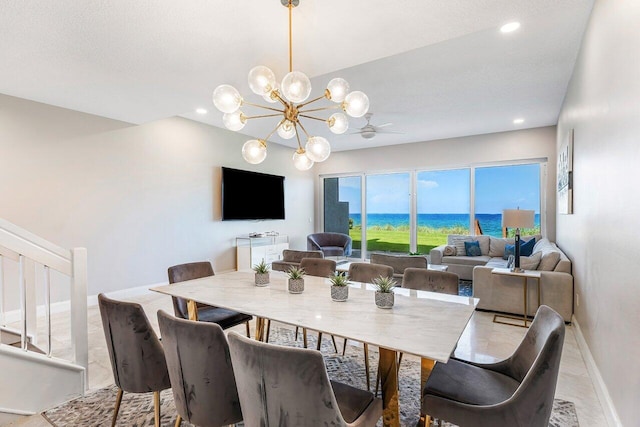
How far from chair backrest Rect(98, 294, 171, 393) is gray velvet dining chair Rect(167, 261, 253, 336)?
2.12 ft

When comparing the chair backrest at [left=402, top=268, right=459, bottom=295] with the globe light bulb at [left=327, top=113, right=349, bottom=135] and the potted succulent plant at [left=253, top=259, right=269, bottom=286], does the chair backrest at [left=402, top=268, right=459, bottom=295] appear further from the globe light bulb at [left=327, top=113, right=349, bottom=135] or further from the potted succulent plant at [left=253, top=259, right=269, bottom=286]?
the globe light bulb at [left=327, top=113, right=349, bottom=135]

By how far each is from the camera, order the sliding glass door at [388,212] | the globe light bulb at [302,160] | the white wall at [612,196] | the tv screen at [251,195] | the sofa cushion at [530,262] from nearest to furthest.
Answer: the white wall at [612,196] < the globe light bulb at [302,160] < the sofa cushion at [530,262] < the tv screen at [251,195] < the sliding glass door at [388,212]

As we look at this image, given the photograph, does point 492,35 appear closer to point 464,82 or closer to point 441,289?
point 464,82

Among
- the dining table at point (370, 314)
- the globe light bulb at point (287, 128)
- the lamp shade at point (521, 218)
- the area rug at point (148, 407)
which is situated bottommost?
the area rug at point (148, 407)

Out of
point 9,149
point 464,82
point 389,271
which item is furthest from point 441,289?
point 9,149

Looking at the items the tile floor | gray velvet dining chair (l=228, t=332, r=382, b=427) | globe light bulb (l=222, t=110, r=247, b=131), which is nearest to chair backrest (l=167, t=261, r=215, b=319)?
the tile floor

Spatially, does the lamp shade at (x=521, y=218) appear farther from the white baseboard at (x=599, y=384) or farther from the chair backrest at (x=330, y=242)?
the chair backrest at (x=330, y=242)

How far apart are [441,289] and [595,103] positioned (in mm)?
1884

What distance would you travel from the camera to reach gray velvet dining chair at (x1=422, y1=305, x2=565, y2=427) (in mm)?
1204

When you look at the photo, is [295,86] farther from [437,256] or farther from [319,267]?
[437,256]

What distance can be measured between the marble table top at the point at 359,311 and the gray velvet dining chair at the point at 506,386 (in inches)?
10.2

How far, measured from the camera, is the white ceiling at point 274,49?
212cm

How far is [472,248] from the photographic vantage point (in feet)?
19.1

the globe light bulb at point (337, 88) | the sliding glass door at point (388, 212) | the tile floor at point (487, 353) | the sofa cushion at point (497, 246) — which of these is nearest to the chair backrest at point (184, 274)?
the tile floor at point (487, 353)
